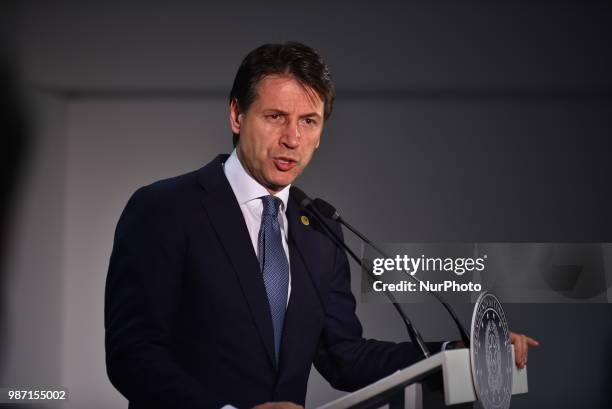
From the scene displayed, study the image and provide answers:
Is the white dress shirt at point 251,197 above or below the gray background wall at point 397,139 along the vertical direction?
below

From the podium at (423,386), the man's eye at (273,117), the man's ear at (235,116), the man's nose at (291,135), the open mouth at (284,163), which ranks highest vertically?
the man's ear at (235,116)

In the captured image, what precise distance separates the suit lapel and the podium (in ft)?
1.37

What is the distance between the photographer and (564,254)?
133 inches

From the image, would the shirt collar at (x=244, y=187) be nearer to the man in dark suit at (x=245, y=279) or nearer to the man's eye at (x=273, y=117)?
the man in dark suit at (x=245, y=279)

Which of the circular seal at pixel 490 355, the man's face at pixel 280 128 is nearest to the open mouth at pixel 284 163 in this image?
the man's face at pixel 280 128

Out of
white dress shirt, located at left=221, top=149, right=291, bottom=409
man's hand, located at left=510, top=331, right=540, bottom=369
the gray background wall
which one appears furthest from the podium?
the gray background wall

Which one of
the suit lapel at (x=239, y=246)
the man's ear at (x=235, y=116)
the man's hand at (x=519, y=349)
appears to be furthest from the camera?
the man's ear at (x=235, y=116)

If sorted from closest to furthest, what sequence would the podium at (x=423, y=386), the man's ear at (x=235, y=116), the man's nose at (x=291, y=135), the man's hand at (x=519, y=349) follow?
the podium at (x=423, y=386)
the man's hand at (x=519, y=349)
the man's nose at (x=291, y=135)
the man's ear at (x=235, y=116)

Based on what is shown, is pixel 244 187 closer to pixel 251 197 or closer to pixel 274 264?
pixel 251 197

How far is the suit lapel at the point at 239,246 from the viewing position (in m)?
1.70

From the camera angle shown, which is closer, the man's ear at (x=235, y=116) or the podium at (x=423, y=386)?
the podium at (x=423, y=386)

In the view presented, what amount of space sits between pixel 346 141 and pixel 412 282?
0.71 meters

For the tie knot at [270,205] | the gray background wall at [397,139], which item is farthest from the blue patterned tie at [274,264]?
the gray background wall at [397,139]

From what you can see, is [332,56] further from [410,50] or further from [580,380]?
[580,380]
